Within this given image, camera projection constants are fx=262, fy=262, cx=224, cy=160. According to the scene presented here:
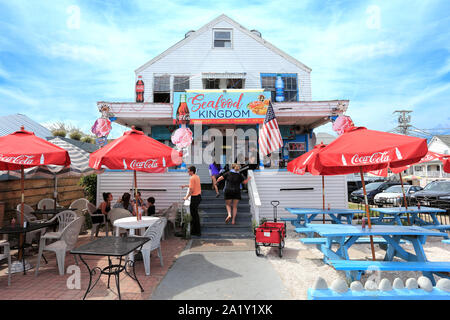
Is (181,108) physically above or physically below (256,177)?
above

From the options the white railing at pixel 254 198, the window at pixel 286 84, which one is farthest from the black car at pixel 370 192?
the white railing at pixel 254 198

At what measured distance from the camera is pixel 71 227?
5.63 m

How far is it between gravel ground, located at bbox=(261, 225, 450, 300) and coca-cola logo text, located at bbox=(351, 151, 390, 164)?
234 centimetres

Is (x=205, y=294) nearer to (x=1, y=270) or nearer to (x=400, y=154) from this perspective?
(x=400, y=154)

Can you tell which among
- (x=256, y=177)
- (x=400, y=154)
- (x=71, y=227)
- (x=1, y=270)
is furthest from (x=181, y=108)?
(x=400, y=154)

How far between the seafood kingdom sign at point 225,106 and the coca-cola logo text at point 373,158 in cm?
706

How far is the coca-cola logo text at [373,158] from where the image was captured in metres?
4.19

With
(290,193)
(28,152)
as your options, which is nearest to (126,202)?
(28,152)

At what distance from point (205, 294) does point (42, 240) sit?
12.2ft

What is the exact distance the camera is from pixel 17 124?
1684 cm

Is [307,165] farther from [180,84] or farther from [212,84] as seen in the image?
[180,84]

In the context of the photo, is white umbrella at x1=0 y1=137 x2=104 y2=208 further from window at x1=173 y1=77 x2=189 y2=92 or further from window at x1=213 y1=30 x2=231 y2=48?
window at x1=213 y1=30 x2=231 y2=48

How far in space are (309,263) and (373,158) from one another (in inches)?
116

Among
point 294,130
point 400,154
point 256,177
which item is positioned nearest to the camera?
point 400,154
